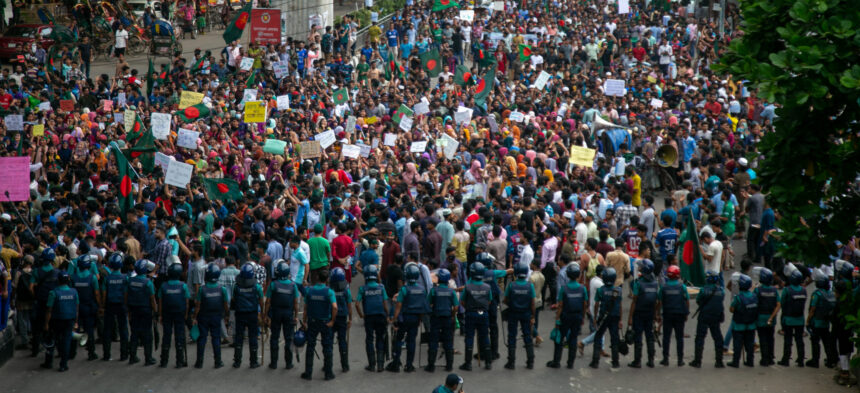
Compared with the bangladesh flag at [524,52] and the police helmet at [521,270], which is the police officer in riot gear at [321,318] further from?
the bangladesh flag at [524,52]

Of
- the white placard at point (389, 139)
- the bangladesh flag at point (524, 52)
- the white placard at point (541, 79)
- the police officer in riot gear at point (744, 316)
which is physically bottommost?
the police officer in riot gear at point (744, 316)

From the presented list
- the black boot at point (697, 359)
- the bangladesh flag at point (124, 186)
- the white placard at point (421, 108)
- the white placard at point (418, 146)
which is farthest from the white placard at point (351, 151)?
the black boot at point (697, 359)

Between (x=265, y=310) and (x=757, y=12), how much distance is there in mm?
6701

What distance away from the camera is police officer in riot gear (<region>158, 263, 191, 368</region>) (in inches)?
464

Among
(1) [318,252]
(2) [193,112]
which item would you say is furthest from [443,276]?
(2) [193,112]

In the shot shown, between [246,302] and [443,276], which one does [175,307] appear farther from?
[443,276]

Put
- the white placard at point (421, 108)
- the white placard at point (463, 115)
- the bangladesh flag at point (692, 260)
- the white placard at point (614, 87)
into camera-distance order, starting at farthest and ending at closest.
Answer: the white placard at point (614, 87)
the white placard at point (421, 108)
the white placard at point (463, 115)
the bangladesh flag at point (692, 260)

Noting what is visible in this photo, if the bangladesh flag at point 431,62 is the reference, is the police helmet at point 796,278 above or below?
below

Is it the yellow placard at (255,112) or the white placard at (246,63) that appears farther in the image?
the white placard at (246,63)

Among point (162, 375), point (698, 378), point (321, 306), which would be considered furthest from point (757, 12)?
point (162, 375)

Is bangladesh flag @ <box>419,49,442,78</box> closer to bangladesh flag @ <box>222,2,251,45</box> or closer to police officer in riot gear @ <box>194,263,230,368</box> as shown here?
bangladesh flag @ <box>222,2,251,45</box>

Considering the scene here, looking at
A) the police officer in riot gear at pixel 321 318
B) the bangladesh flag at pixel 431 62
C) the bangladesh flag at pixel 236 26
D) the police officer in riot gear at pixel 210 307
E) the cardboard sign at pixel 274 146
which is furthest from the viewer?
the bangladesh flag at pixel 431 62

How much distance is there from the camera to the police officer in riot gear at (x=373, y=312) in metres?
11.6

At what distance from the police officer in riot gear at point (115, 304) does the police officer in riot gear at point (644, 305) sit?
20.2 feet
